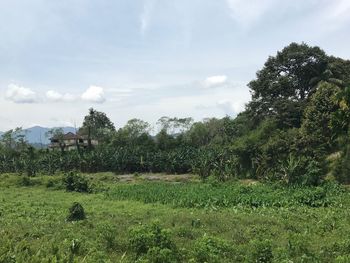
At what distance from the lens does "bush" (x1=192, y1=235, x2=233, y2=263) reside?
35.1ft

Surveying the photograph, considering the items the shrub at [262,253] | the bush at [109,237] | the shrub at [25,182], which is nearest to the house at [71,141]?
the shrub at [25,182]

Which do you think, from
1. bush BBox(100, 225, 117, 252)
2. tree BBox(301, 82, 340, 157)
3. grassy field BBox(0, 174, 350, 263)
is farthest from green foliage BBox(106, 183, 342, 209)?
bush BBox(100, 225, 117, 252)

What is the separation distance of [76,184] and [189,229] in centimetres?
2310

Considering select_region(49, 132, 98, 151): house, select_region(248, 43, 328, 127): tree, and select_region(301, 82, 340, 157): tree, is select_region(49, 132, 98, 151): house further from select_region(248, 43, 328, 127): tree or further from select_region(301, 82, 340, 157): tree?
select_region(301, 82, 340, 157): tree

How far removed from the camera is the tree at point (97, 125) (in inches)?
3226

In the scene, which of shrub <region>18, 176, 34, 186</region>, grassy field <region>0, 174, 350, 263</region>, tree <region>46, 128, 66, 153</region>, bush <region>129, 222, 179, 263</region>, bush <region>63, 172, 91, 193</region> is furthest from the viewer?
tree <region>46, 128, 66, 153</region>

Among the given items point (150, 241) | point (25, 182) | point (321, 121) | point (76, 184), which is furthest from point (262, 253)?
point (25, 182)

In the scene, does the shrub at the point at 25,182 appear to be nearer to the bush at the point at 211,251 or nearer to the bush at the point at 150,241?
the bush at the point at 150,241

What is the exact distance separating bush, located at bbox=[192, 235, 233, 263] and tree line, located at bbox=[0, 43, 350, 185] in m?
6.93

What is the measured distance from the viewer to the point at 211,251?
11000 millimetres

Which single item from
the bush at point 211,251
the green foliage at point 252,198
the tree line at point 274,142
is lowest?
the green foliage at point 252,198

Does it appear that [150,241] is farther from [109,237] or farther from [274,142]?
[274,142]

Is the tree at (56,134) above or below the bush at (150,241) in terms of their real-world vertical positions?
above

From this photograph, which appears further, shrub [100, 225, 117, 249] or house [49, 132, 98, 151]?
house [49, 132, 98, 151]
